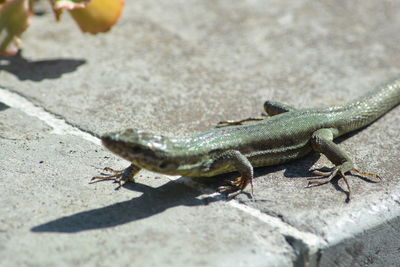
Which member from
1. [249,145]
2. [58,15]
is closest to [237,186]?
[249,145]

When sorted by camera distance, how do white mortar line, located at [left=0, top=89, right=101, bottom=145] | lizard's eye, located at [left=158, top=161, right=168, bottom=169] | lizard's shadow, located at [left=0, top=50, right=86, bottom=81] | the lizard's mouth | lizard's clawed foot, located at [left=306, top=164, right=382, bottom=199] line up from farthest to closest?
lizard's shadow, located at [left=0, top=50, right=86, bottom=81], white mortar line, located at [left=0, top=89, right=101, bottom=145], lizard's clawed foot, located at [left=306, top=164, right=382, bottom=199], lizard's eye, located at [left=158, top=161, right=168, bottom=169], the lizard's mouth

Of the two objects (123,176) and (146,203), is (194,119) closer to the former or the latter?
(123,176)

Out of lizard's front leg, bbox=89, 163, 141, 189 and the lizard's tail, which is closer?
lizard's front leg, bbox=89, 163, 141, 189

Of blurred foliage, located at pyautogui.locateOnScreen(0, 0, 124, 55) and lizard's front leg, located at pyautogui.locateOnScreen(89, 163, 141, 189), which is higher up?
blurred foliage, located at pyautogui.locateOnScreen(0, 0, 124, 55)

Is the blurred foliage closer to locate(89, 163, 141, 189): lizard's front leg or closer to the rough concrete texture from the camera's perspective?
the rough concrete texture

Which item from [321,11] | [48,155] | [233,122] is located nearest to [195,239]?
[48,155]

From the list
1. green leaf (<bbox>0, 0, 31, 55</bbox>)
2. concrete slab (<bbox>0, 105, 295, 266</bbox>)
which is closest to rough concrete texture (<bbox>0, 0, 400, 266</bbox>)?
concrete slab (<bbox>0, 105, 295, 266</bbox>)
